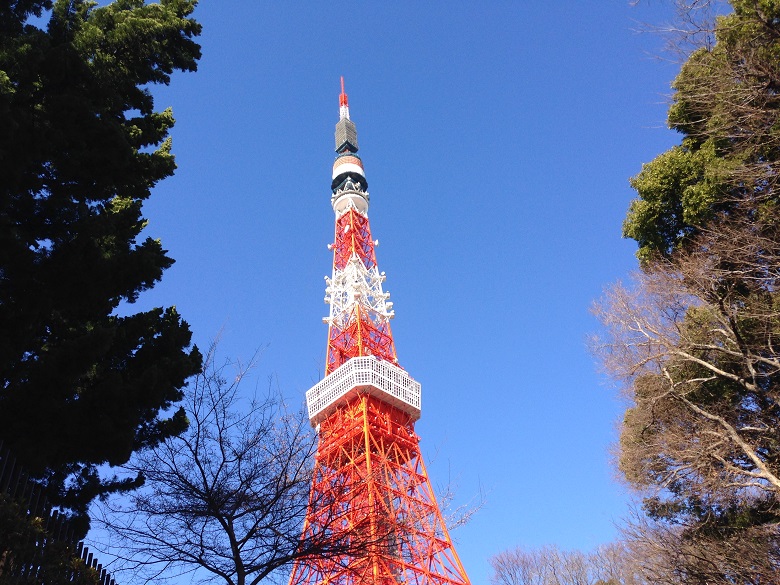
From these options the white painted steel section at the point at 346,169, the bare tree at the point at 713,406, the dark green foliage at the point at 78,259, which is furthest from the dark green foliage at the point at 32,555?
the white painted steel section at the point at 346,169

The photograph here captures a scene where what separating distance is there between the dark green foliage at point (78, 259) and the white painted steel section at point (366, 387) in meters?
15.0

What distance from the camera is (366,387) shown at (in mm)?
23109

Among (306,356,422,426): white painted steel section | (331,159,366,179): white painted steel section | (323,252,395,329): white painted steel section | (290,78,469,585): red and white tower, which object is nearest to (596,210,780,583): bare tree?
(290,78,469,585): red and white tower

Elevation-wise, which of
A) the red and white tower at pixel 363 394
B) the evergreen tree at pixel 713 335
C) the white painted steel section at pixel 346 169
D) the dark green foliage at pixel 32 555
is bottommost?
the dark green foliage at pixel 32 555

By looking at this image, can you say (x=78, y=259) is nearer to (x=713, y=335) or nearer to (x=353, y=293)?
(x=713, y=335)

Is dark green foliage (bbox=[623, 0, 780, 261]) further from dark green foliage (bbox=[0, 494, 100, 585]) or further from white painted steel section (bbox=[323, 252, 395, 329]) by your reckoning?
white painted steel section (bbox=[323, 252, 395, 329])

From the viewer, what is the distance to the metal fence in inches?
186

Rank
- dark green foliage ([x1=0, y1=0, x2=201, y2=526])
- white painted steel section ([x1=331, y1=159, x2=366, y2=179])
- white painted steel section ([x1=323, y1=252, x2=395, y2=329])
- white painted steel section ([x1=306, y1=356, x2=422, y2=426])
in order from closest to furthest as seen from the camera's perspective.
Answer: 1. dark green foliage ([x1=0, y1=0, x2=201, y2=526])
2. white painted steel section ([x1=306, y1=356, x2=422, y2=426])
3. white painted steel section ([x1=323, y1=252, x2=395, y2=329])
4. white painted steel section ([x1=331, y1=159, x2=366, y2=179])

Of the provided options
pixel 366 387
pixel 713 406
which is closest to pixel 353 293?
pixel 366 387

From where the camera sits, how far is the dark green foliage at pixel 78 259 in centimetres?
669

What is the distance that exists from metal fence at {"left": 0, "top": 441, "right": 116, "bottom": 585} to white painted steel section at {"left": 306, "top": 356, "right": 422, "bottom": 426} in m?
17.0

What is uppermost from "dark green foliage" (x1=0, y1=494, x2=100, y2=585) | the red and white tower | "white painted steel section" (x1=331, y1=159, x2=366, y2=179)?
"white painted steel section" (x1=331, y1=159, x2=366, y2=179)

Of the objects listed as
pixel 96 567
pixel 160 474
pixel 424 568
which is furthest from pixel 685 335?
pixel 424 568

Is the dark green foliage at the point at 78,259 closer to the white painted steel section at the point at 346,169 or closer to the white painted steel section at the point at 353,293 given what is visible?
the white painted steel section at the point at 353,293
